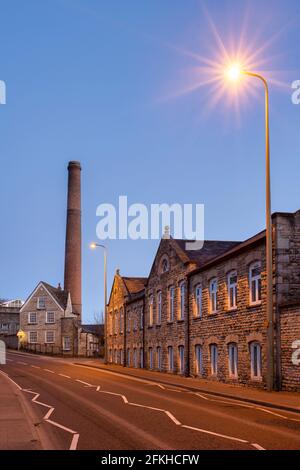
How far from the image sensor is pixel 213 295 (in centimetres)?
3434

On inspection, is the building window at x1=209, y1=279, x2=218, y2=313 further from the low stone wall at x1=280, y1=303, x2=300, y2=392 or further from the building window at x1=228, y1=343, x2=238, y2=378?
the low stone wall at x1=280, y1=303, x2=300, y2=392

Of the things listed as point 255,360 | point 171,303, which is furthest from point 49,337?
point 255,360

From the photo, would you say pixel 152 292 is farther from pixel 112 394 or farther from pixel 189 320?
pixel 112 394

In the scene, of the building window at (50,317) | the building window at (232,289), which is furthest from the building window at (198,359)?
the building window at (50,317)

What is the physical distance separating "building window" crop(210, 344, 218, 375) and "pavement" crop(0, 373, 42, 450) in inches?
556

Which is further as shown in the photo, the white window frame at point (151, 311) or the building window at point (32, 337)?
the building window at point (32, 337)

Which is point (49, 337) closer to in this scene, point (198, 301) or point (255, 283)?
point (198, 301)

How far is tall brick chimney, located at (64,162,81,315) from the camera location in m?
84.4

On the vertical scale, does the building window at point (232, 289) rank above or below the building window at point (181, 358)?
above

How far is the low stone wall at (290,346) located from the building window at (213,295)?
808cm

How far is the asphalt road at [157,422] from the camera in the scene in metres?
12.4

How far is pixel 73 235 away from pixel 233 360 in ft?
183

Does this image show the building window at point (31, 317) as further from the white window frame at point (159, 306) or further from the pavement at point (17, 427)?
the pavement at point (17, 427)
